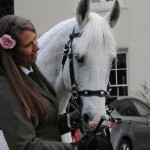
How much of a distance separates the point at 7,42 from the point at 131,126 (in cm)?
950

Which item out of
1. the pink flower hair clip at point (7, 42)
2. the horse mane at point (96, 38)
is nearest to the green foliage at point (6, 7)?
the horse mane at point (96, 38)

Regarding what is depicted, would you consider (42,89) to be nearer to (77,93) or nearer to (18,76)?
(18,76)

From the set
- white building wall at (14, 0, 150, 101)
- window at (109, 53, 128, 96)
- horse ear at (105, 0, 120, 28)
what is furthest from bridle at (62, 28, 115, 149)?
window at (109, 53, 128, 96)

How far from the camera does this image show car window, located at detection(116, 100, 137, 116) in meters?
12.2

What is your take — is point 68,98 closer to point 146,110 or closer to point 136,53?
point 146,110

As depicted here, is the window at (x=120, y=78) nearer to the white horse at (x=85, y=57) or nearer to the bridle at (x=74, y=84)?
the white horse at (x=85, y=57)

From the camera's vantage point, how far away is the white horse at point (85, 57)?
4.00 m

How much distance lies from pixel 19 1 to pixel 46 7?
1.24 m

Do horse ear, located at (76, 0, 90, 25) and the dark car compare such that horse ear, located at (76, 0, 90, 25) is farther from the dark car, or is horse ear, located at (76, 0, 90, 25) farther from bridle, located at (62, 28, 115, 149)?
the dark car

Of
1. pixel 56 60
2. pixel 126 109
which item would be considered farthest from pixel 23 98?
pixel 126 109

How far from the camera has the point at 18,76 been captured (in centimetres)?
292

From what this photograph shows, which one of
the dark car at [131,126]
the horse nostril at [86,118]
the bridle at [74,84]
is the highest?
the bridle at [74,84]

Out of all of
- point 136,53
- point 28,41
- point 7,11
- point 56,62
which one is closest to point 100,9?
point 136,53

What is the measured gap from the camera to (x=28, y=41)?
305cm
